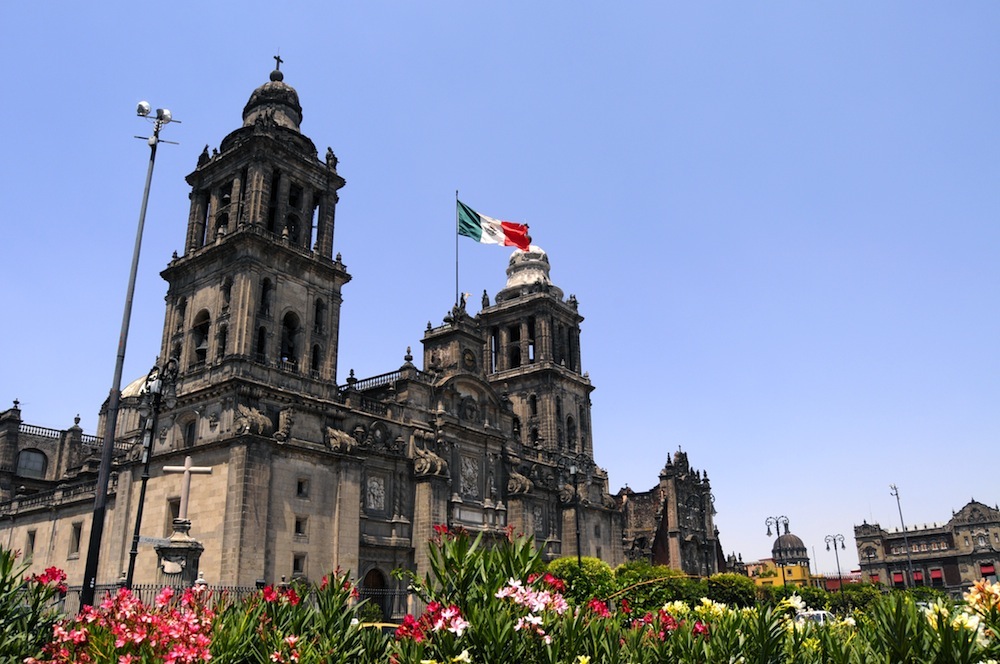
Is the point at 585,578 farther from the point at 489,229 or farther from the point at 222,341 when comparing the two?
the point at 489,229

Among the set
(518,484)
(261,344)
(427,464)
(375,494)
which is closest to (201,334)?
(261,344)

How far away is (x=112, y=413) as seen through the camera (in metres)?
17.9

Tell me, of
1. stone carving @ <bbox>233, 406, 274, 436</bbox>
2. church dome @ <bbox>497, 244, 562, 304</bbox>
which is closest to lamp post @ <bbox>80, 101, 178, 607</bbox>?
stone carving @ <bbox>233, 406, 274, 436</bbox>

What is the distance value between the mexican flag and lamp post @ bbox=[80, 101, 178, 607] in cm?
2975

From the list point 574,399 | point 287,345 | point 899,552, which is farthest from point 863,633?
point 899,552

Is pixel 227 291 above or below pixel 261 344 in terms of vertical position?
above

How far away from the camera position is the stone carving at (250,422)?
115 ft

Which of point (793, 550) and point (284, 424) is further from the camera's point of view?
point (793, 550)

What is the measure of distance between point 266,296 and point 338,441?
8.33 metres

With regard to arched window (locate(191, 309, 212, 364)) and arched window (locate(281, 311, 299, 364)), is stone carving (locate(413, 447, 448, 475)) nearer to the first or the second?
arched window (locate(281, 311, 299, 364))

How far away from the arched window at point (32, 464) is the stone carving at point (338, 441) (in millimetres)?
32289

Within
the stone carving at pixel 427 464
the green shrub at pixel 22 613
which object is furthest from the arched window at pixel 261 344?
the green shrub at pixel 22 613

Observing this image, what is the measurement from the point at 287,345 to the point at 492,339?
27430 millimetres

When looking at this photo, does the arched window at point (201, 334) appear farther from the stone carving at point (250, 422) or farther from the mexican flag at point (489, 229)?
the mexican flag at point (489, 229)
